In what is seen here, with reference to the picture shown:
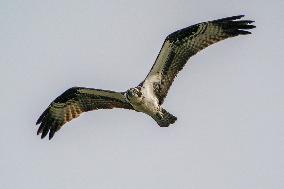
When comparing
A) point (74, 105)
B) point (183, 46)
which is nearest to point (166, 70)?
point (183, 46)

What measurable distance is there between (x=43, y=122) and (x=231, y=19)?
15.4 ft

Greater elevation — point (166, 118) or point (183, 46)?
point (183, 46)

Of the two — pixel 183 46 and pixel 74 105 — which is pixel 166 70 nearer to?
pixel 183 46

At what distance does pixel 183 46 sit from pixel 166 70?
60 cm

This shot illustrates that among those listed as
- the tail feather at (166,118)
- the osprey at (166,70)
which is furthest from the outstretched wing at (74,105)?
the tail feather at (166,118)

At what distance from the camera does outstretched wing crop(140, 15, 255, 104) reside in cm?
1259

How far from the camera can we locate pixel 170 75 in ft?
42.3

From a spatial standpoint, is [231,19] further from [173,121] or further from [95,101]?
[95,101]

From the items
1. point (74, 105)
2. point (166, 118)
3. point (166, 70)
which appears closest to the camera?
point (166, 118)

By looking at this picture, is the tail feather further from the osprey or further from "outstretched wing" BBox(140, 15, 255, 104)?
"outstretched wing" BBox(140, 15, 255, 104)

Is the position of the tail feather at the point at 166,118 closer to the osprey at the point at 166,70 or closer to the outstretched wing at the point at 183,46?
the osprey at the point at 166,70

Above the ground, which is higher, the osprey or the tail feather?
the osprey

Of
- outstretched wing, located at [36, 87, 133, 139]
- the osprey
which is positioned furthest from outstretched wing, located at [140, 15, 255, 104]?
outstretched wing, located at [36, 87, 133, 139]

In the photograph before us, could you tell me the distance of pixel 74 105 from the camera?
44.9 feet
